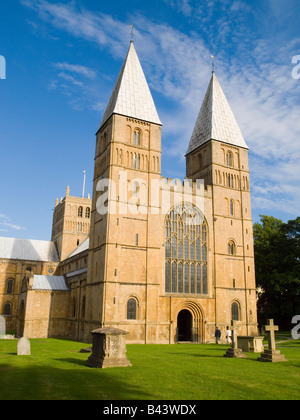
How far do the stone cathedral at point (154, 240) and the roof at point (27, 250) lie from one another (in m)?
16.4

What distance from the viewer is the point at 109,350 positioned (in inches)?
603

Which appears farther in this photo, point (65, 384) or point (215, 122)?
point (215, 122)

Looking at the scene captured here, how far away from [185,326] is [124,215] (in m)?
13.4

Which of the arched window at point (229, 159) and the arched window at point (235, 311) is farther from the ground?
the arched window at point (229, 159)

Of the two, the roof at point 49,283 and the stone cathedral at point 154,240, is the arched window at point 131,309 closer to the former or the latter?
the stone cathedral at point 154,240

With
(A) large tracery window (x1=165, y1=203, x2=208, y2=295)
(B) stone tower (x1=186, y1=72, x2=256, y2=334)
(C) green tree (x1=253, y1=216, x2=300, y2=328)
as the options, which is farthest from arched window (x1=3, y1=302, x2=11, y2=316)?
(C) green tree (x1=253, y1=216, x2=300, y2=328)

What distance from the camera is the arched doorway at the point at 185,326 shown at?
36062mm

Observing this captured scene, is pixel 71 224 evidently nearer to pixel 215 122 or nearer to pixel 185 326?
pixel 215 122

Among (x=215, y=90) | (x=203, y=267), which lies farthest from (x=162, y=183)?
(x=215, y=90)

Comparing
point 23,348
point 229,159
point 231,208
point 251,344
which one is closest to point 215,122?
point 229,159

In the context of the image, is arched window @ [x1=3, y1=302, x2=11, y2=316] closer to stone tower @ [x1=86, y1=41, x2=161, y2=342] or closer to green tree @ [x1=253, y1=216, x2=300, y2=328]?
stone tower @ [x1=86, y1=41, x2=161, y2=342]

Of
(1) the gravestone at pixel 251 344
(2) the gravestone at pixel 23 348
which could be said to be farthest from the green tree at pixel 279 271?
(2) the gravestone at pixel 23 348

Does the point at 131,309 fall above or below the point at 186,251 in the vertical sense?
below
